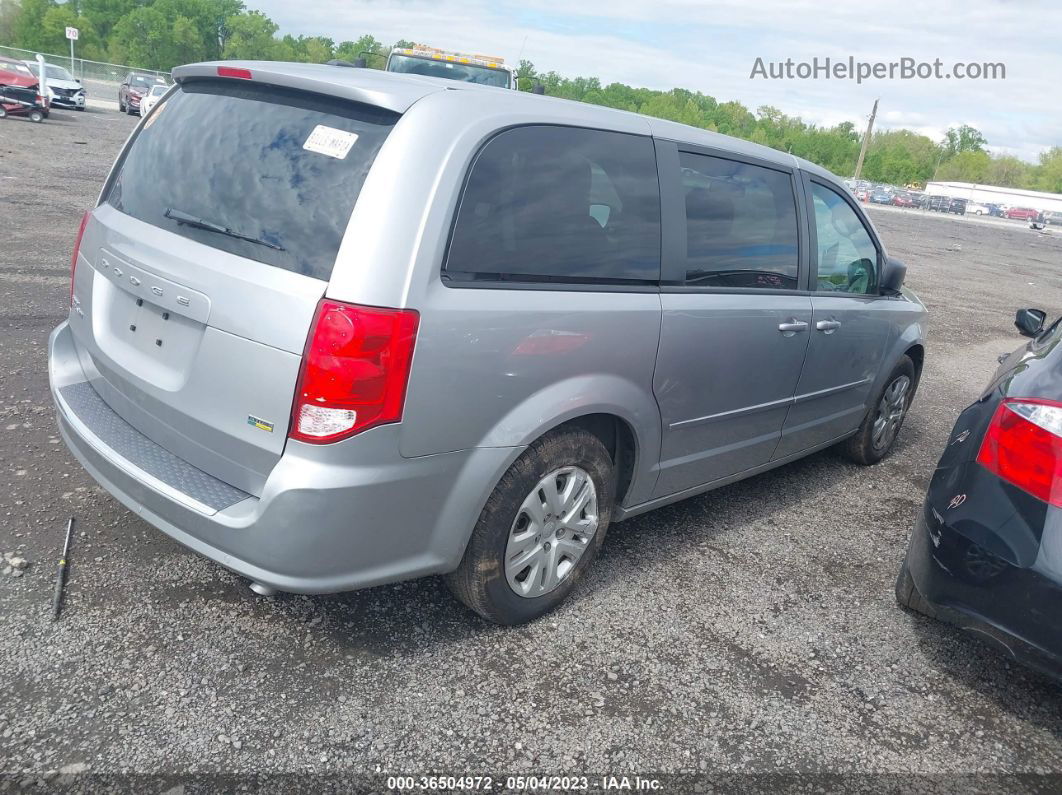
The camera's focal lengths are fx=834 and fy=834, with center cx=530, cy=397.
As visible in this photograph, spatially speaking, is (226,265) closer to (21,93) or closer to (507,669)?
(507,669)

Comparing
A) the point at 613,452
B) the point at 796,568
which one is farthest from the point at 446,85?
the point at 796,568

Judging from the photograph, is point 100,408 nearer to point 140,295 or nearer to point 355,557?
point 140,295

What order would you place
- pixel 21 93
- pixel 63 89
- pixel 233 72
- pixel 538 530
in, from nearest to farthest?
pixel 233 72 < pixel 538 530 < pixel 21 93 < pixel 63 89

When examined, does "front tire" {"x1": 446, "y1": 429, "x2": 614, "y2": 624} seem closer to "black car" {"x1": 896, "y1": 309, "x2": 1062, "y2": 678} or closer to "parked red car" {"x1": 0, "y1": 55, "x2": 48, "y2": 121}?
"black car" {"x1": 896, "y1": 309, "x2": 1062, "y2": 678}

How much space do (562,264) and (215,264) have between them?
1132 mm

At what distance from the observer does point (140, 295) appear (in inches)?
109

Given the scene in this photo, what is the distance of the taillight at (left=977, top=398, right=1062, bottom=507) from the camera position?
265cm

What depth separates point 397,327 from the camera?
7.80 ft

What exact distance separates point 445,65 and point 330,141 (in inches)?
470

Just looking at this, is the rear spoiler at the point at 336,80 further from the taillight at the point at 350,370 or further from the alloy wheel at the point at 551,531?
the alloy wheel at the point at 551,531

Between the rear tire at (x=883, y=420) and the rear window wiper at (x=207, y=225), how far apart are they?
12.8 ft

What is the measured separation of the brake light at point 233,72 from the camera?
2844 mm

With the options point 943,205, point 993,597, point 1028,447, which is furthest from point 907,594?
point 943,205

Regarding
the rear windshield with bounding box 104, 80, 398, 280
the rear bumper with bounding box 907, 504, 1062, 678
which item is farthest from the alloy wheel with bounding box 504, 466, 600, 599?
the rear bumper with bounding box 907, 504, 1062, 678
